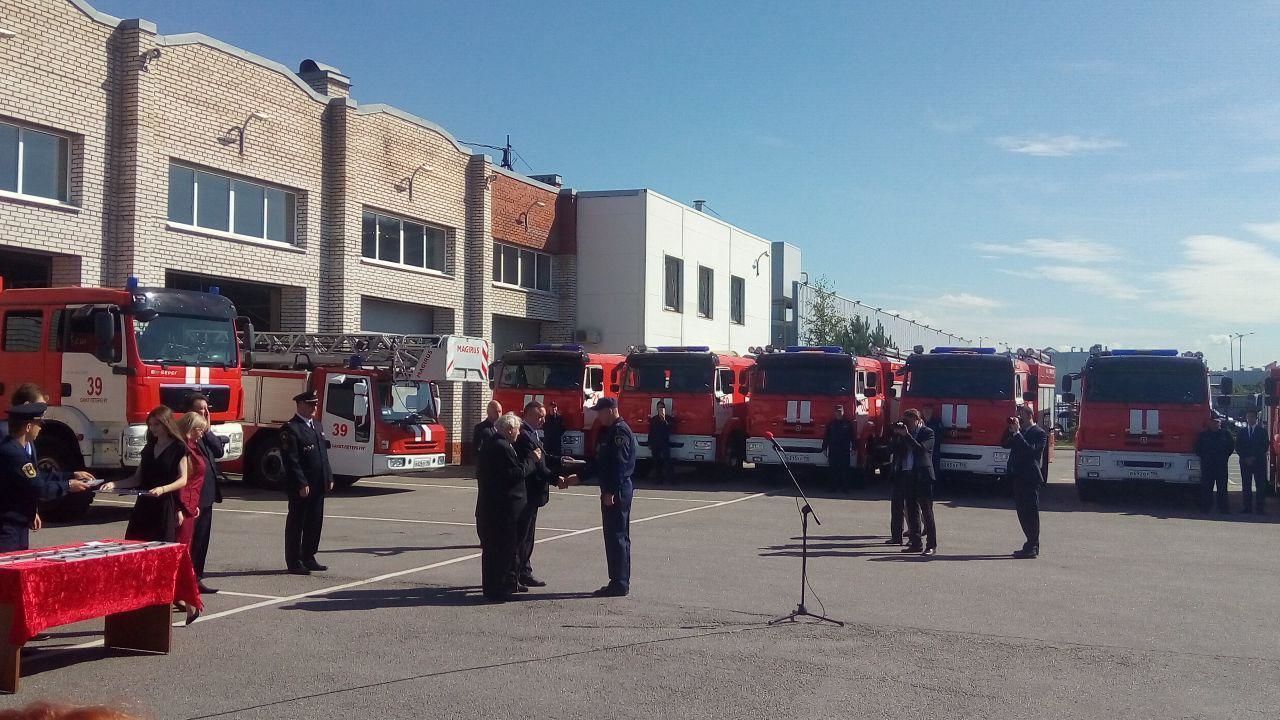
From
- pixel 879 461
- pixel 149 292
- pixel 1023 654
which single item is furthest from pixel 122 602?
pixel 879 461

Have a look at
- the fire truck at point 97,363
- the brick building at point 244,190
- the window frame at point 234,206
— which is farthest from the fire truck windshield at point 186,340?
the window frame at point 234,206

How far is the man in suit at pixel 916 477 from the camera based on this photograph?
43.4 feet

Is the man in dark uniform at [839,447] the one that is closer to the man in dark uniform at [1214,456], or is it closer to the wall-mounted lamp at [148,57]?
the man in dark uniform at [1214,456]

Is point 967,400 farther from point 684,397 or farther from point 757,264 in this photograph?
point 757,264

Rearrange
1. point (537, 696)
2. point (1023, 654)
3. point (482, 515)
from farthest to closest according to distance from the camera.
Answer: point (482, 515), point (1023, 654), point (537, 696)

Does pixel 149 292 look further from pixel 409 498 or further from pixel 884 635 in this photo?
pixel 884 635

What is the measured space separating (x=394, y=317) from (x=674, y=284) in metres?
11.2

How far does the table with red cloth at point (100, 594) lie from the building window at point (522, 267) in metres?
22.2

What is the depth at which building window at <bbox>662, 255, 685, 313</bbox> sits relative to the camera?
34406 millimetres

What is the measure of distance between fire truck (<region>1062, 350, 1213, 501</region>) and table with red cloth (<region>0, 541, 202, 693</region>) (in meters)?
16.6

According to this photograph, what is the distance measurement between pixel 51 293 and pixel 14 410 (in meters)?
8.64

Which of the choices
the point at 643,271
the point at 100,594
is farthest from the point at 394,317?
the point at 100,594

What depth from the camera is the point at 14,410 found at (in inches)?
297

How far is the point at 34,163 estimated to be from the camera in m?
17.3
